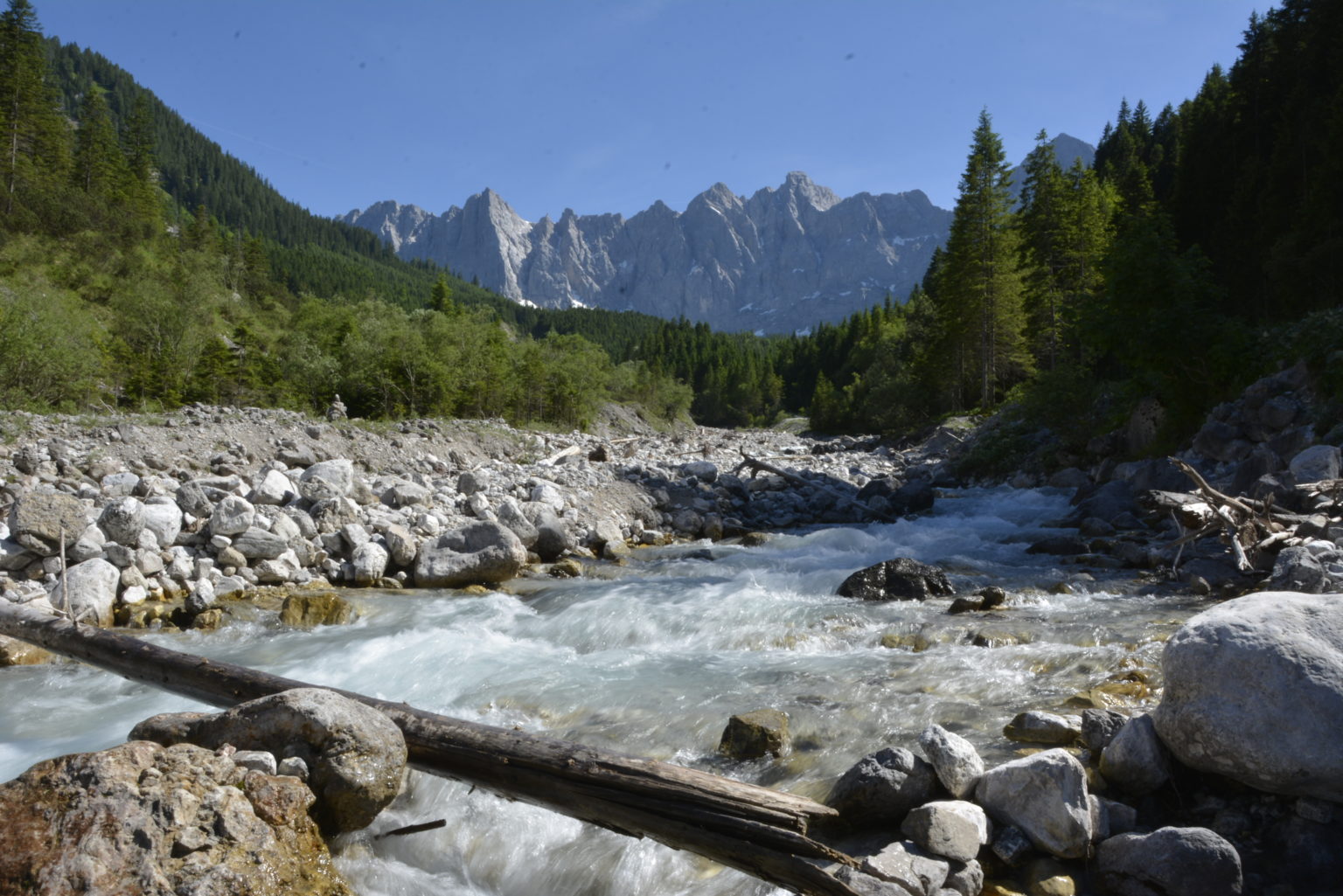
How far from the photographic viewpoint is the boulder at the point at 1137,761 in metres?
3.96

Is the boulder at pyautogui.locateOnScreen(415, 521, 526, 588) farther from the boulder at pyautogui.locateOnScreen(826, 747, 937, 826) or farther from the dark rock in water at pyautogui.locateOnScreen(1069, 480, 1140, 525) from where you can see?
the dark rock in water at pyautogui.locateOnScreen(1069, 480, 1140, 525)

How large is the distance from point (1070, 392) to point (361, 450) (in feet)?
74.5

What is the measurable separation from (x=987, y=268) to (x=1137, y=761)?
3777 centimetres

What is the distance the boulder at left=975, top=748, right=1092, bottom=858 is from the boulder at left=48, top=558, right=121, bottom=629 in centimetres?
980

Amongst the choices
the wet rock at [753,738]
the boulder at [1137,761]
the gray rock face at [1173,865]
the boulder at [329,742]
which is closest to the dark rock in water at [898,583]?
the wet rock at [753,738]

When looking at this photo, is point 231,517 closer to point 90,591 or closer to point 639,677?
point 90,591

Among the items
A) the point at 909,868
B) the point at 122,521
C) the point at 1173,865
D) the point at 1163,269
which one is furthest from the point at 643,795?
the point at 1163,269

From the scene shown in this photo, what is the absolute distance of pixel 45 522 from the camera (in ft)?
28.8

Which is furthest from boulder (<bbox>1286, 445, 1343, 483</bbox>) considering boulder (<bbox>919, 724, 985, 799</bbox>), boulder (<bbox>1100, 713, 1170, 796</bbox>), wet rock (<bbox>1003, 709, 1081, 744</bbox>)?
boulder (<bbox>919, 724, 985, 799</bbox>)

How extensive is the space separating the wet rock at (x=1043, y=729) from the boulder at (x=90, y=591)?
999cm

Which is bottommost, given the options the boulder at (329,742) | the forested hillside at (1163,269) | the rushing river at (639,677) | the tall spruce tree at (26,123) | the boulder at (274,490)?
the rushing river at (639,677)

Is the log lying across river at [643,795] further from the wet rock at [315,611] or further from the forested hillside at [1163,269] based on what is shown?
the forested hillside at [1163,269]

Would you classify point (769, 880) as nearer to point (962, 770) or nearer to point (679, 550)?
point (962, 770)

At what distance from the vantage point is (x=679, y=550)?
14.3 m
